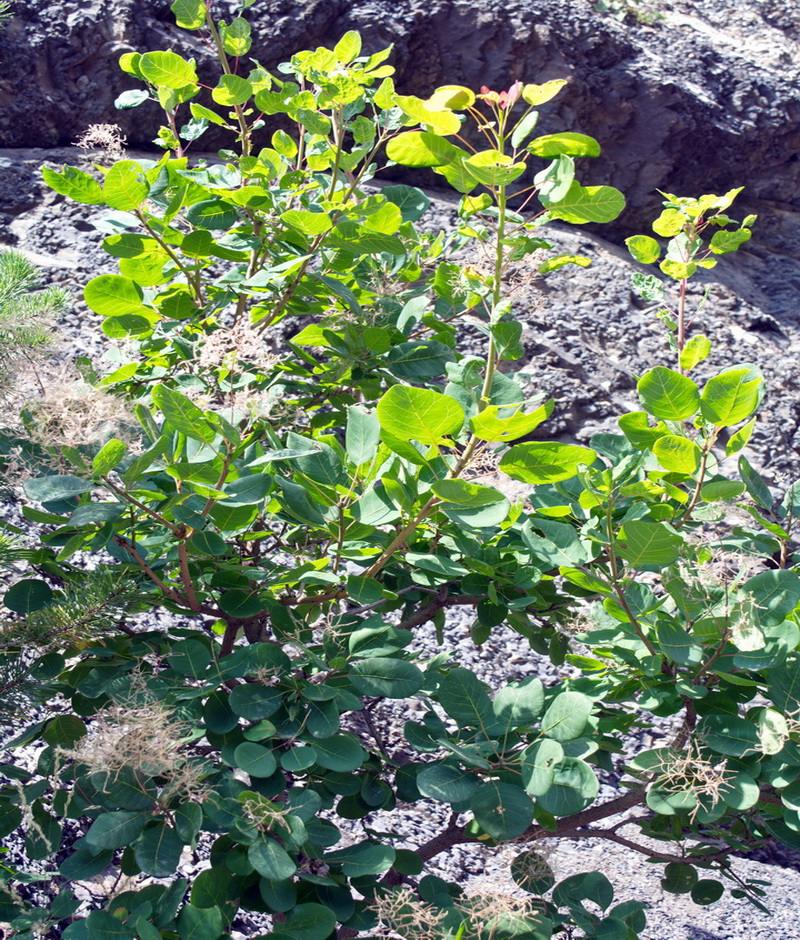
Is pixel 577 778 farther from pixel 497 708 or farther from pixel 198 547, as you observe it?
pixel 198 547

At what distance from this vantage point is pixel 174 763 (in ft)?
2.81

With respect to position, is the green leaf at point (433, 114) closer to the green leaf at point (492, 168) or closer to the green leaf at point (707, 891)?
the green leaf at point (492, 168)

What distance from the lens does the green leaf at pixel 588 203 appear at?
0.87 metres

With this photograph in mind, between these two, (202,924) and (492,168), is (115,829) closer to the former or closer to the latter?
(202,924)

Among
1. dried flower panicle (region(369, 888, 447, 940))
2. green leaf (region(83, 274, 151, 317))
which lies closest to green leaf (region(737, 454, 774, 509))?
dried flower panicle (region(369, 888, 447, 940))

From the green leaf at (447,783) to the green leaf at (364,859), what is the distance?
11 centimetres

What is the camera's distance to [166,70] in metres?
1.21

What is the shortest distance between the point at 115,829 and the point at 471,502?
519 millimetres

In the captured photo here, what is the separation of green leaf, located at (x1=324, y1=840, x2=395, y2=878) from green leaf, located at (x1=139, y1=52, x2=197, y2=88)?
3.64 ft

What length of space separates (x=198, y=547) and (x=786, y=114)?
3.12 metres

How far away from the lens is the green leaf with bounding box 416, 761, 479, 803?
2.84 feet

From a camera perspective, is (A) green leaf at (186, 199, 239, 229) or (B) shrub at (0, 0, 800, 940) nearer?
(B) shrub at (0, 0, 800, 940)

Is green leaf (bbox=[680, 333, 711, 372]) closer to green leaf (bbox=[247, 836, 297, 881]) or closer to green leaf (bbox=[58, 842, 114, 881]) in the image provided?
green leaf (bbox=[247, 836, 297, 881])

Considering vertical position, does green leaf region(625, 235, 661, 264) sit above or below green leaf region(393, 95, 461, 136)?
below
